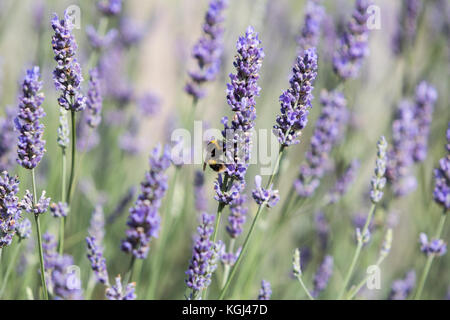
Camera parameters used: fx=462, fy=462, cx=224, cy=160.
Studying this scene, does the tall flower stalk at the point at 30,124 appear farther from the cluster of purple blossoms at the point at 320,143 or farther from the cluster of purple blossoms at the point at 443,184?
the cluster of purple blossoms at the point at 443,184

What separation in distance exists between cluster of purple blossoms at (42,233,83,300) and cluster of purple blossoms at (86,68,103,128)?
16.6 inches

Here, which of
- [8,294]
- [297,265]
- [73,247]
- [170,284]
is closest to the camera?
[297,265]

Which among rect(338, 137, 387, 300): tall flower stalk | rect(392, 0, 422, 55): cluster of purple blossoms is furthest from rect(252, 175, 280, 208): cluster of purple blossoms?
rect(392, 0, 422, 55): cluster of purple blossoms

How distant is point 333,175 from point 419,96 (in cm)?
70

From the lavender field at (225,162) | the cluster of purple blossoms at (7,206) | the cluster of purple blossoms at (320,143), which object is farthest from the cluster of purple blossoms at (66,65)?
the cluster of purple blossoms at (320,143)

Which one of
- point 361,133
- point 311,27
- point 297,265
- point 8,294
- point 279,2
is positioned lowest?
point 8,294

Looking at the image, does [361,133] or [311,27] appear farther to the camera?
[361,133]

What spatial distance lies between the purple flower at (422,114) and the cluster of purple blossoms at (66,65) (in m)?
1.48

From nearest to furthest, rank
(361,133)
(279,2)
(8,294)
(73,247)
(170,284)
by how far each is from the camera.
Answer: (8,294) < (73,247) < (170,284) < (361,133) < (279,2)

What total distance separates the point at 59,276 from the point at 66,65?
637 millimetres
